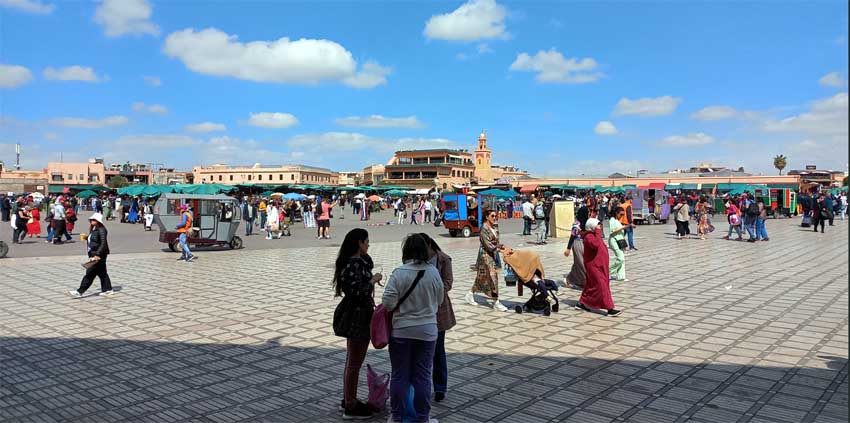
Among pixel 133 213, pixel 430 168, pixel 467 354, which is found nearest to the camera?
pixel 467 354

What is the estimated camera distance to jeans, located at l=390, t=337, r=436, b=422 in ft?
12.6

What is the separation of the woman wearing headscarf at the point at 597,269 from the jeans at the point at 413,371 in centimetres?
422

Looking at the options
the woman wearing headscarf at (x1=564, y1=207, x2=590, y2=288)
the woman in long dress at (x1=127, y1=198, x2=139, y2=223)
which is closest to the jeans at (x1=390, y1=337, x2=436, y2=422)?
the woman wearing headscarf at (x1=564, y1=207, x2=590, y2=288)

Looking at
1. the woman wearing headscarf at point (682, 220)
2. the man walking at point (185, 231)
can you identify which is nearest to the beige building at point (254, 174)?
the woman wearing headscarf at point (682, 220)

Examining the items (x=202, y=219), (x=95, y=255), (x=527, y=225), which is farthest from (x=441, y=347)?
(x=527, y=225)

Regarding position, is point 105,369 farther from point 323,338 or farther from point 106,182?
point 106,182

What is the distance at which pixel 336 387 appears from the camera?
189 inches

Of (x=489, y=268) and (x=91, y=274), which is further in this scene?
(x=91, y=274)

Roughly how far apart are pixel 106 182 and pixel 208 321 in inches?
4368

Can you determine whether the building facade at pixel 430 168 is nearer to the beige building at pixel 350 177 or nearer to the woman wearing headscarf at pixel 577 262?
the beige building at pixel 350 177

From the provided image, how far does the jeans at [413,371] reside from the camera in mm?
3840

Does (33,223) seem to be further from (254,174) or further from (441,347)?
(254,174)

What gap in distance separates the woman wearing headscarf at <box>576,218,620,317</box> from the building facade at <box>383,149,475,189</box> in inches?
3543

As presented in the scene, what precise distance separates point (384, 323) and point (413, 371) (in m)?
0.41
